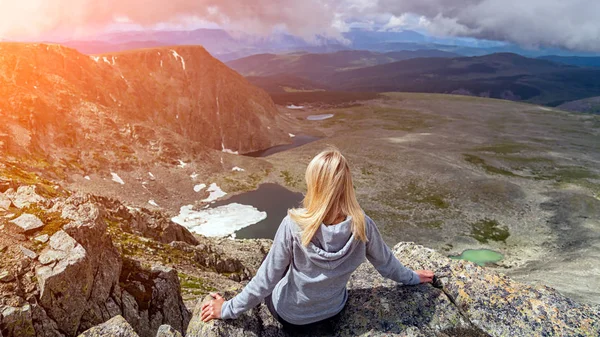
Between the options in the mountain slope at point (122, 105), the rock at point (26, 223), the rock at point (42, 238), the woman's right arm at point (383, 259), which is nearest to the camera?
the woman's right arm at point (383, 259)

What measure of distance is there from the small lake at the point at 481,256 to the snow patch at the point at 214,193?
58.0m

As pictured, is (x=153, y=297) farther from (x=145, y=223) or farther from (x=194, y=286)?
(x=145, y=223)

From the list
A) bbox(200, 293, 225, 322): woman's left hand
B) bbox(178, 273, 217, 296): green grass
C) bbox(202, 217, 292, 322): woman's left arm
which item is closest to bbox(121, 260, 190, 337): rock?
bbox(178, 273, 217, 296): green grass

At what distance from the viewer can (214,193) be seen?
92875mm

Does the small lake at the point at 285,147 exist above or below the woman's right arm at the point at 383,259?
below

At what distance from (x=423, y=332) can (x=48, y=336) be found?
12589mm

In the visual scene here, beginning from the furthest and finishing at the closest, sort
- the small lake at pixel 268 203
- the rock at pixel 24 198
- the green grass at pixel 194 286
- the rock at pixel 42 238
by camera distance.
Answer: the small lake at pixel 268 203, the green grass at pixel 194 286, the rock at pixel 24 198, the rock at pixel 42 238

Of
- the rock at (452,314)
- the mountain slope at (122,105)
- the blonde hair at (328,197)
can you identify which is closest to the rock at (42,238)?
the rock at (452,314)

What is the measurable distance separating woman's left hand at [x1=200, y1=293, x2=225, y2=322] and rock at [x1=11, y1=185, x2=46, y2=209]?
13827 millimetres

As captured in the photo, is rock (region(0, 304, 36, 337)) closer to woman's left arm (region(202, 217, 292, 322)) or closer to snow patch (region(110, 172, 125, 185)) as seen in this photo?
woman's left arm (region(202, 217, 292, 322))

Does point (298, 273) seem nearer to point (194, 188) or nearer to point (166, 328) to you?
point (166, 328)

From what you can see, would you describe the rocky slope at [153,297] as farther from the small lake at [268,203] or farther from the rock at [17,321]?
the small lake at [268,203]

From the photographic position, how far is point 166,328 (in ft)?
29.7

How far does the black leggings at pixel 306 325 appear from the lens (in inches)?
353
